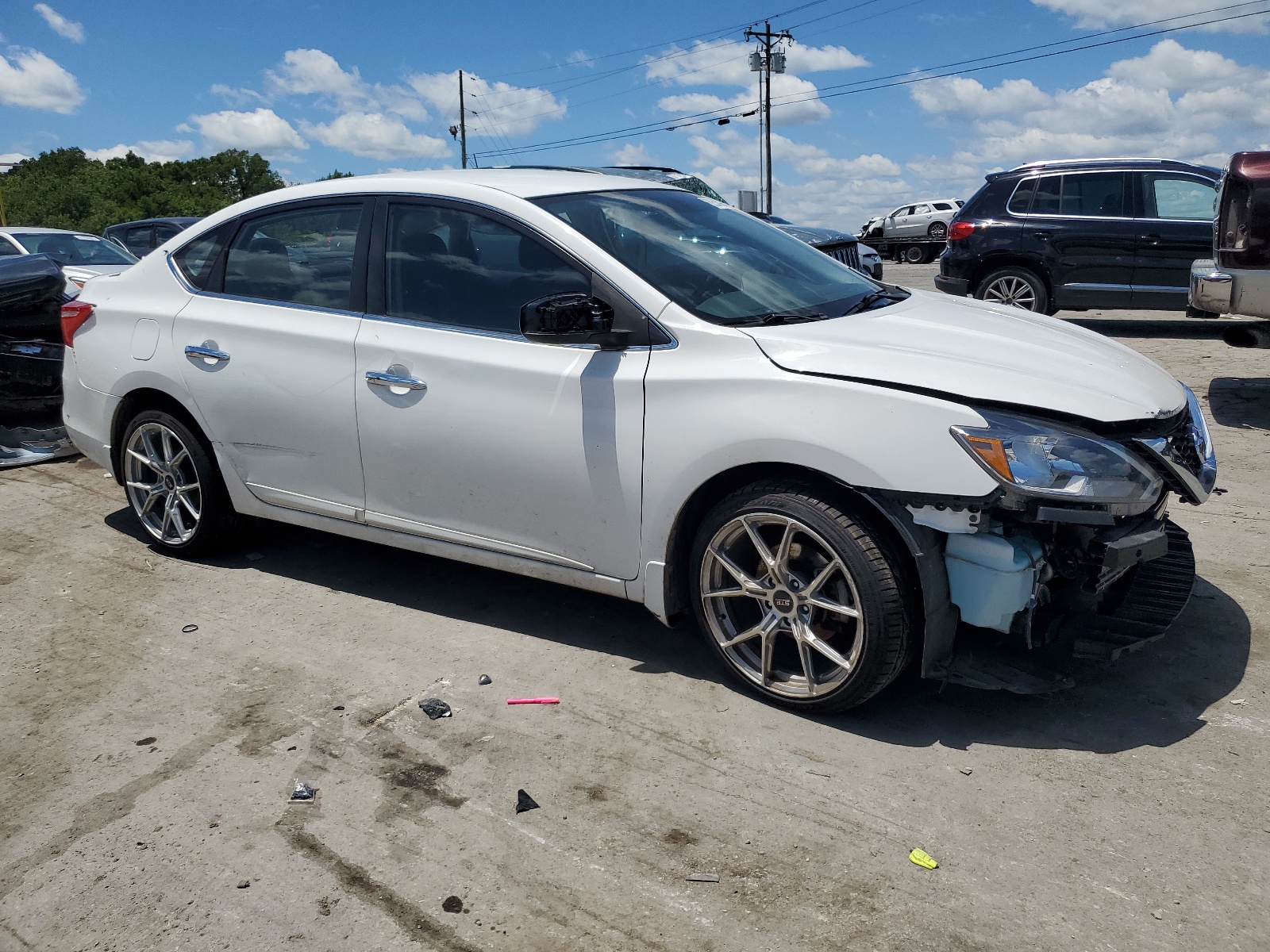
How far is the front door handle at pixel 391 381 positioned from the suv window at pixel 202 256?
1.26m

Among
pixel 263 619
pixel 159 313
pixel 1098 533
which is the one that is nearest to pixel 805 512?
pixel 1098 533

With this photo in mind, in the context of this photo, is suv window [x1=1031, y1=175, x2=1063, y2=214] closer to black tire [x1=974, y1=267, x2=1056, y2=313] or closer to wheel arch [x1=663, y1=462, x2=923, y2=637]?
black tire [x1=974, y1=267, x2=1056, y2=313]

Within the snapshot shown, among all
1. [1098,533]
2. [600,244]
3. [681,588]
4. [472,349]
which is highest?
[600,244]

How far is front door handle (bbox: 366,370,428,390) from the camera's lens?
13.4ft

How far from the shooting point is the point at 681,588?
12.5 ft

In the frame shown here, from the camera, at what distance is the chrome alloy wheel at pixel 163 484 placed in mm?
5055

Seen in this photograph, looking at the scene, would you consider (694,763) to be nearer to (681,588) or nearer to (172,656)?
(681,588)

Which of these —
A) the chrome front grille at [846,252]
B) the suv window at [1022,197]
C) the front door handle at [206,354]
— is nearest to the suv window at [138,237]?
the chrome front grille at [846,252]

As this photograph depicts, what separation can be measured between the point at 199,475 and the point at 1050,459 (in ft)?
12.2

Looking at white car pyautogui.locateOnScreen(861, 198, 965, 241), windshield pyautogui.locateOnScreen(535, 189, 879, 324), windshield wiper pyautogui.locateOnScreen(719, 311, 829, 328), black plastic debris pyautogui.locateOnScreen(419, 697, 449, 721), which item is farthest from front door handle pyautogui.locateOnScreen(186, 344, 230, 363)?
white car pyautogui.locateOnScreen(861, 198, 965, 241)

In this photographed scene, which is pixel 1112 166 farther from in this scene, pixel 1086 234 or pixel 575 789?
pixel 575 789

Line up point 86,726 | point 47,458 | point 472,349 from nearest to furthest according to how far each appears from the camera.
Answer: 1. point 86,726
2. point 472,349
3. point 47,458

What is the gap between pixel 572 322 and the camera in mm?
3613

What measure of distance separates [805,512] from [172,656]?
2.60 m
